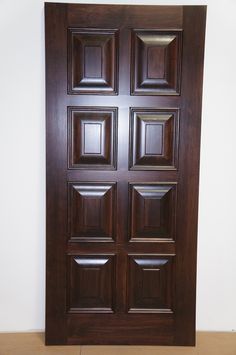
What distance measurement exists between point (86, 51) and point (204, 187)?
3.40 ft

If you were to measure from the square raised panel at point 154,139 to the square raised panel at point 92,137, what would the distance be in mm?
116

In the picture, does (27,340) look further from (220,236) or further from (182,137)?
(182,137)

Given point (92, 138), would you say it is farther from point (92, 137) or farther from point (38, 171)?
point (38, 171)

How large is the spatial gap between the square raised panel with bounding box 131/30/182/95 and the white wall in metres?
0.21

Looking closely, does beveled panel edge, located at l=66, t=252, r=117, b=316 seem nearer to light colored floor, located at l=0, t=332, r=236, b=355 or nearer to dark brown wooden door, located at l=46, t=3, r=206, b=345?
dark brown wooden door, located at l=46, t=3, r=206, b=345

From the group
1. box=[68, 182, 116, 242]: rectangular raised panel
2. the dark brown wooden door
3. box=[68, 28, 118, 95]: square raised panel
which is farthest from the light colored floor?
box=[68, 28, 118, 95]: square raised panel

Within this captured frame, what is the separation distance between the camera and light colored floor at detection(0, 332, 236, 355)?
205cm

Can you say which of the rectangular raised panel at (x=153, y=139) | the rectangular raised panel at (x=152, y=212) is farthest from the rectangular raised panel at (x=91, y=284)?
the rectangular raised panel at (x=153, y=139)

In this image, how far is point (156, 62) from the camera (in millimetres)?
2010

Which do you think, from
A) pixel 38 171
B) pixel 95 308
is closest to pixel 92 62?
pixel 38 171

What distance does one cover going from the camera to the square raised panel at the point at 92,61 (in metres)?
1.98

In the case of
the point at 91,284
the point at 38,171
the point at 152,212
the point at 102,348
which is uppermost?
the point at 38,171

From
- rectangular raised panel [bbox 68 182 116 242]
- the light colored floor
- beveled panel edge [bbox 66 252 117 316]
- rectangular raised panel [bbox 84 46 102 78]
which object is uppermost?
rectangular raised panel [bbox 84 46 102 78]

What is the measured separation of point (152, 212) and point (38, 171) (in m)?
0.71
